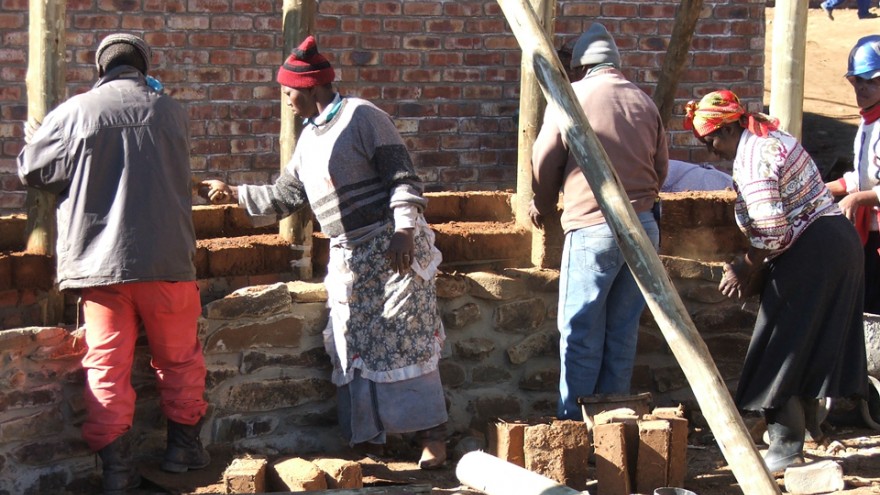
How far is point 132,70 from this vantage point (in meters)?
4.54

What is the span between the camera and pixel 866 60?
5.26 m

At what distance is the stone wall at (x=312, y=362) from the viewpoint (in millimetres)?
4516

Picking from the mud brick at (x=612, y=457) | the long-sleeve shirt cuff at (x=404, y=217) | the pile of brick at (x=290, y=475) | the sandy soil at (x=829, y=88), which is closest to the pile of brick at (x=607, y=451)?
the mud brick at (x=612, y=457)

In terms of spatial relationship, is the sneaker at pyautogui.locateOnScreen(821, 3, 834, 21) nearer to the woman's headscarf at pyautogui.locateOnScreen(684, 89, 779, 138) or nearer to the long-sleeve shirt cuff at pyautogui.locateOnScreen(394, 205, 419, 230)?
the woman's headscarf at pyautogui.locateOnScreen(684, 89, 779, 138)

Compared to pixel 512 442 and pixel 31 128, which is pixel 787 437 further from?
pixel 31 128

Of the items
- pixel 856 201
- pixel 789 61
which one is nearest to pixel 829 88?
pixel 789 61

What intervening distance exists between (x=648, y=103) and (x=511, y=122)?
2.97 meters

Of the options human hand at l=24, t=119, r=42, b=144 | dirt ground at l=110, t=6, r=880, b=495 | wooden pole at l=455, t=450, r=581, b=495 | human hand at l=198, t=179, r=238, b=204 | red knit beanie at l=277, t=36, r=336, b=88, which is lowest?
dirt ground at l=110, t=6, r=880, b=495

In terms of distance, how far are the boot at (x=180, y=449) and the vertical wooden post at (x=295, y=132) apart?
92cm

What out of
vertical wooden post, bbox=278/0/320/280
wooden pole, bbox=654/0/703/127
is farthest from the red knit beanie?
wooden pole, bbox=654/0/703/127

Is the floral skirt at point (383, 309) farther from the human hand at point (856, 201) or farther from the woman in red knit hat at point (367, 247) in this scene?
the human hand at point (856, 201)

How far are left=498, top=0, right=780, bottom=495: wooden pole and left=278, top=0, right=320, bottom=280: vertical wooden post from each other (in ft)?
4.71

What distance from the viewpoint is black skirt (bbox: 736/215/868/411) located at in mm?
4680

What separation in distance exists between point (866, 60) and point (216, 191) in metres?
2.88
